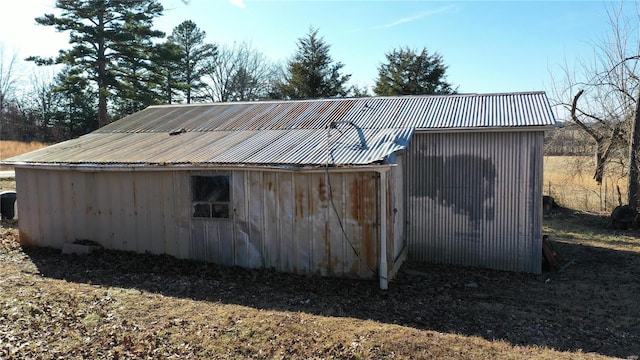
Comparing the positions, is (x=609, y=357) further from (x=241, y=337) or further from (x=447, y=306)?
(x=241, y=337)

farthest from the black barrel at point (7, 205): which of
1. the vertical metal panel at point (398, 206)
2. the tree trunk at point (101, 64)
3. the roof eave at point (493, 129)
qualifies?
the roof eave at point (493, 129)

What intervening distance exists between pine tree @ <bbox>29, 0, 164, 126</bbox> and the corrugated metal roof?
13.5 meters

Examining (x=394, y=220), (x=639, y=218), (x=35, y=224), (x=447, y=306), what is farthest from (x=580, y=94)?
(x=35, y=224)

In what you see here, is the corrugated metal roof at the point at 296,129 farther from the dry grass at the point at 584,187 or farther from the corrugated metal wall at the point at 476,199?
the dry grass at the point at 584,187

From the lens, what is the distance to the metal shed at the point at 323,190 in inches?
320

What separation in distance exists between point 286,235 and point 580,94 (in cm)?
1630

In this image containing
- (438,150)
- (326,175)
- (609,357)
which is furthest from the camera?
(438,150)

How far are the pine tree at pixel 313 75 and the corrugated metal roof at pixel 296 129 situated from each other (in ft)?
54.7

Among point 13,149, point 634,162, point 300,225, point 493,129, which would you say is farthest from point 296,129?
point 13,149

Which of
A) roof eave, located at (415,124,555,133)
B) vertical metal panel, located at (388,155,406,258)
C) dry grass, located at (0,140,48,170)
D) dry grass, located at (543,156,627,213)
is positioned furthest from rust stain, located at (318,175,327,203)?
dry grass, located at (0,140,48,170)

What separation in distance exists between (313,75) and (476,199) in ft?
70.8

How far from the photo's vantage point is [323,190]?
8195 millimetres

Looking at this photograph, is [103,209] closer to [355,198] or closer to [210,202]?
[210,202]

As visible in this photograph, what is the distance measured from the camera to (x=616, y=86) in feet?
56.1
